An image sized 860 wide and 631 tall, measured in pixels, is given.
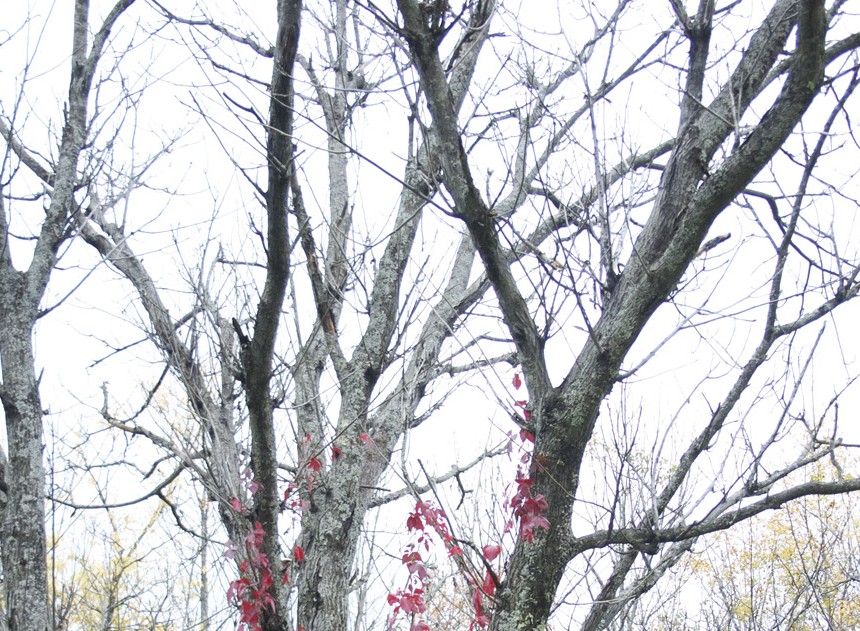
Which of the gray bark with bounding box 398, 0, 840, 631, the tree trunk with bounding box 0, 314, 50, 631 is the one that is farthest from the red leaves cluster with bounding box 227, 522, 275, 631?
the tree trunk with bounding box 0, 314, 50, 631

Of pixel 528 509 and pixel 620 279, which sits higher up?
pixel 620 279

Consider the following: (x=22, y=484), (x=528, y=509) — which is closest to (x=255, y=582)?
(x=528, y=509)

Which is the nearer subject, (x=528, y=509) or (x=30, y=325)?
(x=528, y=509)

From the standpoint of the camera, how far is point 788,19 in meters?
2.69

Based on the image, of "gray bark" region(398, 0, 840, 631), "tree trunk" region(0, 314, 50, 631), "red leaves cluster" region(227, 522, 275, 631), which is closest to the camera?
"gray bark" region(398, 0, 840, 631)

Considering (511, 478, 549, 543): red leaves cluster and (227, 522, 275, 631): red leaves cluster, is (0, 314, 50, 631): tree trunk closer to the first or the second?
(227, 522, 275, 631): red leaves cluster

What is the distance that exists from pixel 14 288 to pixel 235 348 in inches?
60.9

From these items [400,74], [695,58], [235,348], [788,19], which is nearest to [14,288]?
[235,348]

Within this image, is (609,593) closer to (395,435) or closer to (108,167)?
(395,435)

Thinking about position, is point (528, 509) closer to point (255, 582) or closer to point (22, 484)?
point (255, 582)

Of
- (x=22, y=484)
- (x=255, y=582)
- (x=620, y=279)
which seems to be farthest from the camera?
(x=22, y=484)

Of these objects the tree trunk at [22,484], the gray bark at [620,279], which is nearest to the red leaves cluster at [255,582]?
the gray bark at [620,279]

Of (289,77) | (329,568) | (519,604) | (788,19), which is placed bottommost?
(519,604)

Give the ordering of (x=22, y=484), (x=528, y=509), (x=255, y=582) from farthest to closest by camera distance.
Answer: (x=22, y=484)
(x=255, y=582)
(x=528, y=509)
